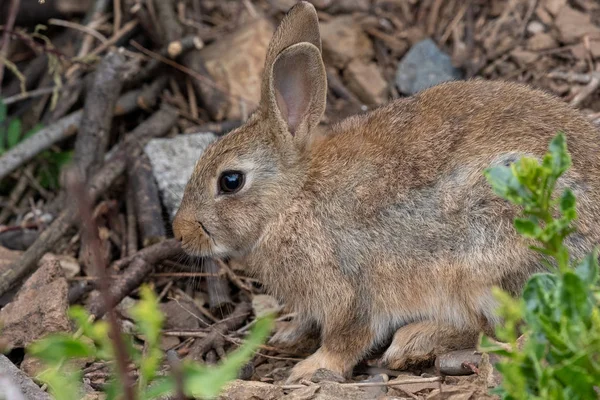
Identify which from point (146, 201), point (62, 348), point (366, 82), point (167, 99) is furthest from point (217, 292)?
point (62, 348)

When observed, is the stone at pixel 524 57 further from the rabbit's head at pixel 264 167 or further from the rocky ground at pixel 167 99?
the rabbit's head at pixel 264 167

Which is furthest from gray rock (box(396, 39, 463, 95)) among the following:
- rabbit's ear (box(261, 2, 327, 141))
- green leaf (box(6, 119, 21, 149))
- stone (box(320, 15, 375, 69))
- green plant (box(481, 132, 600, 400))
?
green plant (box(481, 132, 600, 400))

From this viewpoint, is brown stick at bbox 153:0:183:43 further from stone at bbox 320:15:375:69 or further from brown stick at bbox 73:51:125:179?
stone at bbox 320:15:375:69

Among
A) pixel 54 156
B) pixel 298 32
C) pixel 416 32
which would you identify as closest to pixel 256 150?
pixel 298 32

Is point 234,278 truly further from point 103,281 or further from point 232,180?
point 103,281

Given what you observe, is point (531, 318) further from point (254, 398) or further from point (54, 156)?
point (54, 156)

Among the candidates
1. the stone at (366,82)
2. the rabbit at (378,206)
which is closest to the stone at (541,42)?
the stone at (366,82)
